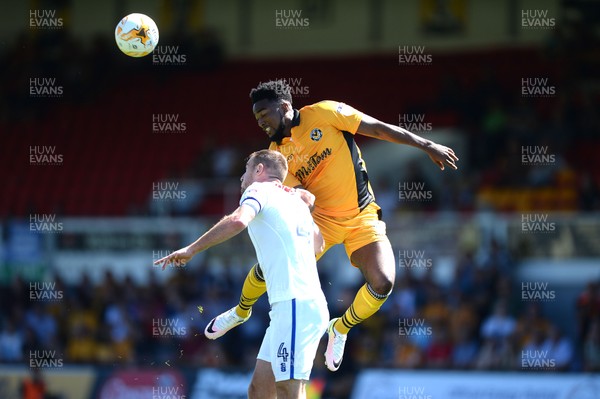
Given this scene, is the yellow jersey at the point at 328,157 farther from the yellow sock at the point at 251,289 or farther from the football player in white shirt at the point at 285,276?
the football player in white shirt at the point at 285,276

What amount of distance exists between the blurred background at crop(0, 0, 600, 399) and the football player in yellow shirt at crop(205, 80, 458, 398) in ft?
14.4

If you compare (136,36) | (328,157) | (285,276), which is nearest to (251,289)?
(328,157)

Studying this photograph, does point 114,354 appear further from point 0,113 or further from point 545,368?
point 0,113

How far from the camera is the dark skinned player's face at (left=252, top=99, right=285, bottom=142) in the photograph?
888 cm

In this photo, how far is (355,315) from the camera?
9.41m

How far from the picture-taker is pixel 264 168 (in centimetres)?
785

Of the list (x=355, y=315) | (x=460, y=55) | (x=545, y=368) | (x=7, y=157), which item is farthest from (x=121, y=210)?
(x=355, y=315)

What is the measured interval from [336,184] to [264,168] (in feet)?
5.20

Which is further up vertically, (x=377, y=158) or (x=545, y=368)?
(x=377, y=158)

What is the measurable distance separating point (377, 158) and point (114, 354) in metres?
6.49

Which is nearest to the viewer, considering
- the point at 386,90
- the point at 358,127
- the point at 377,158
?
the point at 358,127

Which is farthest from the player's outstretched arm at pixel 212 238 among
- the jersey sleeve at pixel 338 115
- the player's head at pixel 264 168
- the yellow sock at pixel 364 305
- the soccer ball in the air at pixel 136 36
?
the soccer ball in the air at pixel 136 36

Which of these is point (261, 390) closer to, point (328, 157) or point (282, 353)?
point (282, 353)

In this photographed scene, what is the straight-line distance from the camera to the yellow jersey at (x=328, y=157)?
9.16 metres
